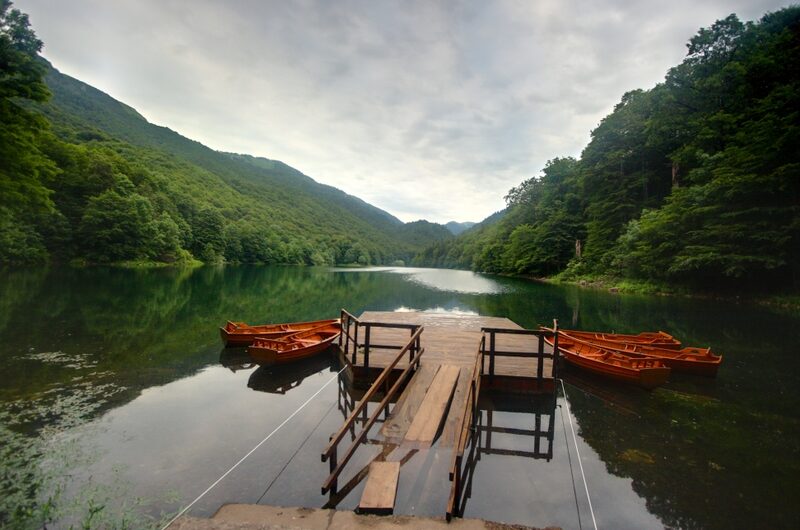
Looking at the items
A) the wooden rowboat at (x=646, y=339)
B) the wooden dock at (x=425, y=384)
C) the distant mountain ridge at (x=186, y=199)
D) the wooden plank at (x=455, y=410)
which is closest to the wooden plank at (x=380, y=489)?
the wooden dock at (x=425, y=384)

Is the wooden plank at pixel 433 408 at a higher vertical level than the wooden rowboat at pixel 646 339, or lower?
lower

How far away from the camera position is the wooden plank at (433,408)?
6.60m

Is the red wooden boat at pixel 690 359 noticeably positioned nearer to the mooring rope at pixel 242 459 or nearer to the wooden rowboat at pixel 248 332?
the mooring rope at pixel 242 459

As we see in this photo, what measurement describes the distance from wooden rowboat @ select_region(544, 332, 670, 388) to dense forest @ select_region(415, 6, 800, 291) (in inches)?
952

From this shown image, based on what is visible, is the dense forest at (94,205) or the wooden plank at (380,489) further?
the dense forest at (94,205)

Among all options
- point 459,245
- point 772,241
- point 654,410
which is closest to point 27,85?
point 654,410

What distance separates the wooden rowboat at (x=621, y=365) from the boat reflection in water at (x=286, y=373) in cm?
792

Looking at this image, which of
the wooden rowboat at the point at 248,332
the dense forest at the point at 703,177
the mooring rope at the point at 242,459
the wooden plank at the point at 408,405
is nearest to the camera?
the mooring rope at the point at 242,459

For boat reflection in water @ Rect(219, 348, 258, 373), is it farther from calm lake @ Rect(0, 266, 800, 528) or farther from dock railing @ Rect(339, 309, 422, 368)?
dock railing @ Rect(339, 309, 422, 368)

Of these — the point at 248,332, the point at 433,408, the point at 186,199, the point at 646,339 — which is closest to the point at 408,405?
the point at 433,408

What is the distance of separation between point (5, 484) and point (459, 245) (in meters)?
158

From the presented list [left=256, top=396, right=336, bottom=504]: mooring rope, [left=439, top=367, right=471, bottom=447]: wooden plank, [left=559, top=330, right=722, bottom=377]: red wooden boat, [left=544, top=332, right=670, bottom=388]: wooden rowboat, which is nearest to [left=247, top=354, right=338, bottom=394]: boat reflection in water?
[left=256, top=396, right=336, bottom=504]: mooring rope

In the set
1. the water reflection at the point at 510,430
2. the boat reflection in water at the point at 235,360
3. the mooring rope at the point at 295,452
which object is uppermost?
the water reflection at the point at 510,430

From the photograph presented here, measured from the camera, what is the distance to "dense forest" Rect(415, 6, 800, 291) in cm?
2673
